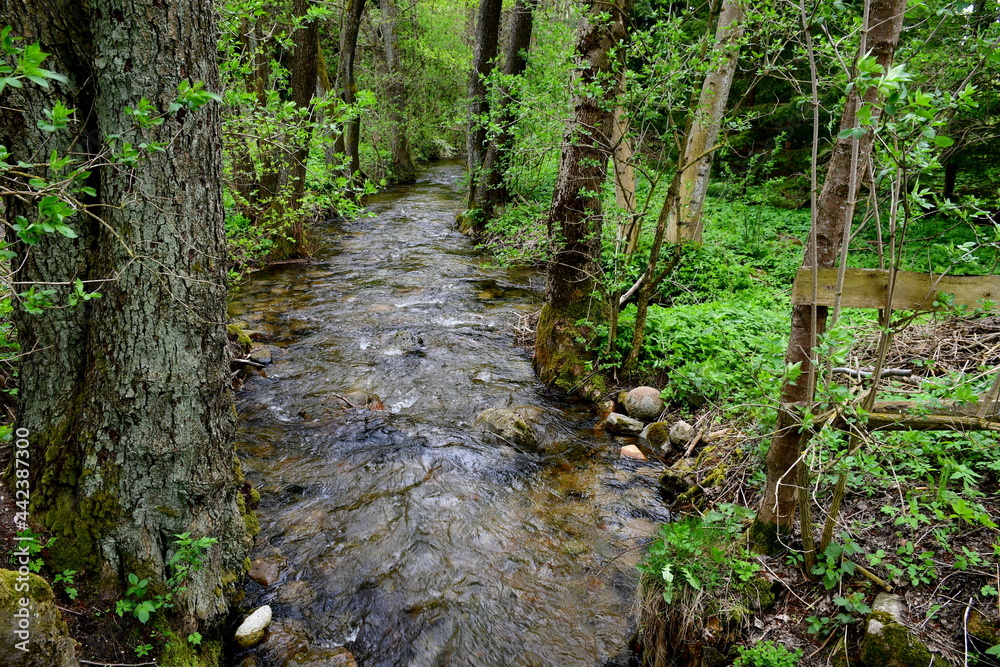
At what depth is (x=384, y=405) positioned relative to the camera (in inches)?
238

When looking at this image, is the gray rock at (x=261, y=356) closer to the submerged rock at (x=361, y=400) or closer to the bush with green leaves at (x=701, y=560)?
the submerged rock at (x=361, y=400)

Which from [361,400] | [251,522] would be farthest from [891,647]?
[361,400]

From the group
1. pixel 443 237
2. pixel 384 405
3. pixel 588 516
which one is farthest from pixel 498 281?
pixel 588 516

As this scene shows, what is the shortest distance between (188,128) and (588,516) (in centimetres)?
405

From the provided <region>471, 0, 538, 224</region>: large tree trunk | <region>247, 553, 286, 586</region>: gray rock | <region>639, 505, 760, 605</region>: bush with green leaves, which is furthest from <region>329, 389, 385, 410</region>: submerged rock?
<region>471, 0, 538, 224</region>: large tree trunk

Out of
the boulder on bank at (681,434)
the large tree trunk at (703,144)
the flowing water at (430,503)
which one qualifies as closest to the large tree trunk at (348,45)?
the flowing water at (430,503)

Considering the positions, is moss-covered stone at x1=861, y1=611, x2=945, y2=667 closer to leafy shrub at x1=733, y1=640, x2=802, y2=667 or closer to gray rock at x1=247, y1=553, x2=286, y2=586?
leafy shrub at x1=733, y1=640, x2=802, y2=667

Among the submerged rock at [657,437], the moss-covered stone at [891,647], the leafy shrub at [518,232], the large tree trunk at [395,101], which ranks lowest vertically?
the submerged rock at [657,437]

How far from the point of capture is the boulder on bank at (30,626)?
1819 millimetres

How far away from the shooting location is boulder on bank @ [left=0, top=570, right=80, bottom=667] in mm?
1819

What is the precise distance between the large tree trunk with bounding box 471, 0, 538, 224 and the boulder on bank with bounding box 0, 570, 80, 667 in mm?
9780

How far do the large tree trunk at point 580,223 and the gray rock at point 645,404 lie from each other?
58cm

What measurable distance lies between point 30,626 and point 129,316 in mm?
1402

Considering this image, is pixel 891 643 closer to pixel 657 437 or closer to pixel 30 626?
pixel 657 437
